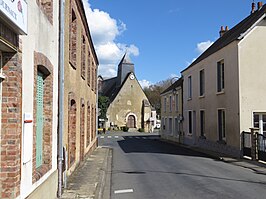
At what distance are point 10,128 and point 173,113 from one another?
32.2 metres

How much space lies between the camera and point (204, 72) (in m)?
24.8

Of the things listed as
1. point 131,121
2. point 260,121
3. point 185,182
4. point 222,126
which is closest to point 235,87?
point 260,121

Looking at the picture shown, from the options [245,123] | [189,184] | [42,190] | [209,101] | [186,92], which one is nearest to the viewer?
[42,190]

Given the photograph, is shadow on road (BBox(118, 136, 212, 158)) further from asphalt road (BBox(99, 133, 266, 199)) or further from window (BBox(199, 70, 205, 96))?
asphalt road (BBox(99, 133, 266, 199))

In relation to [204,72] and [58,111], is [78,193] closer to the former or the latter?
[58,111]

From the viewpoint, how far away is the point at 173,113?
36.6m

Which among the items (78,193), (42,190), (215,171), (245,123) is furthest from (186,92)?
(42,190)

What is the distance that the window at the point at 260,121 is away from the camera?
18.4 m

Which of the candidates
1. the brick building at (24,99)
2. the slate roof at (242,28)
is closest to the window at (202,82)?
the slate roof at (242,28)

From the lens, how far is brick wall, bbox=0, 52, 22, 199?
4.86 meters

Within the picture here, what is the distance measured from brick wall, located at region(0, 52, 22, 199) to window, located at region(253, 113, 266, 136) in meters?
15.6

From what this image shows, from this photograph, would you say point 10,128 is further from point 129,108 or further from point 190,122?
point 129,108

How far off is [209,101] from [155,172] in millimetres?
11290

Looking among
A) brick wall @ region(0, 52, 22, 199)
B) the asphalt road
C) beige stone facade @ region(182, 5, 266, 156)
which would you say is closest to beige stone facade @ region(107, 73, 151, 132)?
beige stone facade @ region(182, 5, 266, 156)
